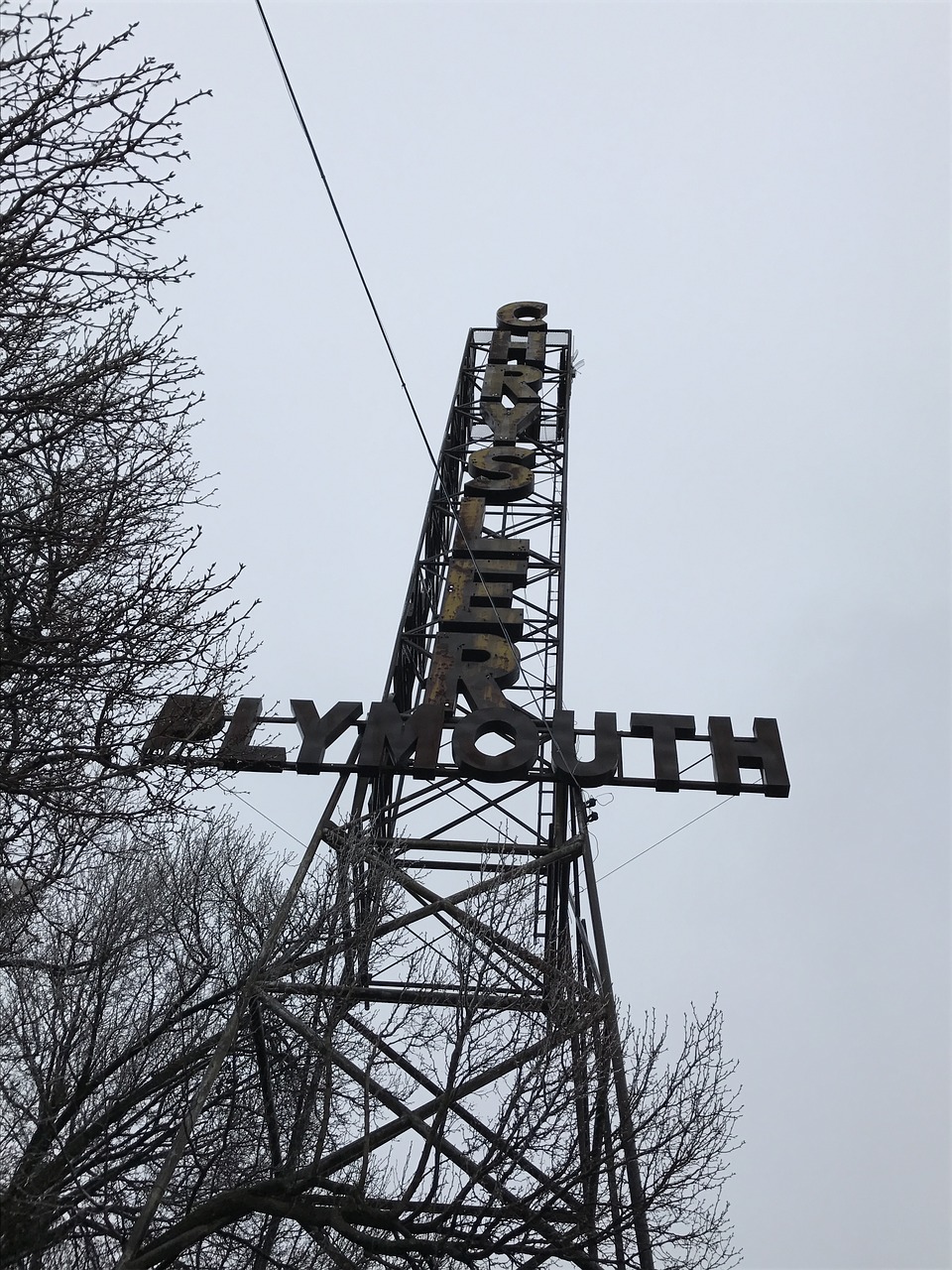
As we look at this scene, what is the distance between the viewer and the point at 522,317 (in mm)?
21438

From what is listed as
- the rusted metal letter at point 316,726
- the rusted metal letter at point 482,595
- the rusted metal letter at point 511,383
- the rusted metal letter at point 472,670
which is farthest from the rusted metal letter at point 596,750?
the rusted metal letter at point 511,383

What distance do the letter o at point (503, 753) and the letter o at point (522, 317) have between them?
9532 millimetres

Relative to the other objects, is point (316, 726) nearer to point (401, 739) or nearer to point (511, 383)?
point (401, 739)

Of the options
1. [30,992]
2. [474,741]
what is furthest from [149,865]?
[474,741]

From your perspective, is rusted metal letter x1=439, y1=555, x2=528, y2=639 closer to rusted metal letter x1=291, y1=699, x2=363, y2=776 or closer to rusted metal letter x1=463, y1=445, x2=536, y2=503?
rusted metal letter x1=463, y1=445, x2=536, y2=503

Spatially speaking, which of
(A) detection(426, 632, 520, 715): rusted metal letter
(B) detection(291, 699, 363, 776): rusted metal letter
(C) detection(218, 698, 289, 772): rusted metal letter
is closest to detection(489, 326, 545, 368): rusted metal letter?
(A) detection(426, 632, 520, 715): rusted metal letter

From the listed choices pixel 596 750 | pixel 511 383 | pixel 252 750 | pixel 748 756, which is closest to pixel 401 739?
pixel 252 750

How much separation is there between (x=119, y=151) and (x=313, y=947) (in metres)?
8.07

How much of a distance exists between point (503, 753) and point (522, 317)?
10.9 metres

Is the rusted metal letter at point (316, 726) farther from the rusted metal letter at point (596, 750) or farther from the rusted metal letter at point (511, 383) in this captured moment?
the rusted metal letter at point (511, 383)

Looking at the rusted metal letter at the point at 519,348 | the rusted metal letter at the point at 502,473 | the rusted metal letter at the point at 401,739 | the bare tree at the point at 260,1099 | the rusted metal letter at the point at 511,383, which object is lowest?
the bare tree at the point at 260,1099

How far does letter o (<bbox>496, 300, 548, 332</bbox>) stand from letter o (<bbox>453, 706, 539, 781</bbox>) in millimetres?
9532

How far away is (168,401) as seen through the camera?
316 inches

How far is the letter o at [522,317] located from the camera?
2084cm
